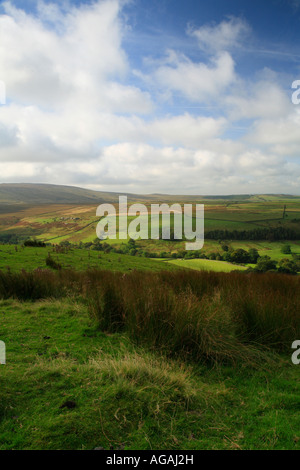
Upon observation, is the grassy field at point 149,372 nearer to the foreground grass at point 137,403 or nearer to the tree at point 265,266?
the foreground grass at point 137,403

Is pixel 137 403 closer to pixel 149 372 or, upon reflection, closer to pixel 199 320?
pixel 149 372

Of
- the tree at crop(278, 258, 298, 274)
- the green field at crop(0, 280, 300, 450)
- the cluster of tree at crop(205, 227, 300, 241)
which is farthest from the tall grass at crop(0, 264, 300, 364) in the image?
the cluster of tree at crop(205, 227, 300, 241)

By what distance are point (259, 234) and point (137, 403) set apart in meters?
64.0

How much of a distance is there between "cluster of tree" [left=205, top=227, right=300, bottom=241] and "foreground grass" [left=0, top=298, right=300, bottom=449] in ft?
196

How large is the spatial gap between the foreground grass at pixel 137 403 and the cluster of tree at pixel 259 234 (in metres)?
59.6

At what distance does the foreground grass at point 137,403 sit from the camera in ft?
6.56

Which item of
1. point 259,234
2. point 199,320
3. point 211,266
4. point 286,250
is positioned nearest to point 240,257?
point 286,250

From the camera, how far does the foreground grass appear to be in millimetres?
1998

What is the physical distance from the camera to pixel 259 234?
196 ft

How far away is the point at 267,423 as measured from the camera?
2.28 m

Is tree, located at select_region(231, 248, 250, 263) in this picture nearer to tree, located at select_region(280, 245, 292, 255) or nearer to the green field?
tree, located at select_region(280, 245, 292, 255)

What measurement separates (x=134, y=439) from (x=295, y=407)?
6.07ft
